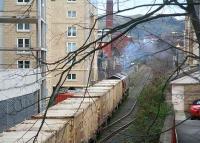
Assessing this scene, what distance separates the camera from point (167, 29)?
6996 mm

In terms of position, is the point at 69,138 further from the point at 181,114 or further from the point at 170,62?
the point at 181,114

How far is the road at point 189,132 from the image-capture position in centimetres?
1802

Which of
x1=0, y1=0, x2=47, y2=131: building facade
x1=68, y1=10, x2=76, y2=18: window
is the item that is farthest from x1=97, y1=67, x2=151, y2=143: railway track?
x1=68, y1=10, x2=76, y2=18: window

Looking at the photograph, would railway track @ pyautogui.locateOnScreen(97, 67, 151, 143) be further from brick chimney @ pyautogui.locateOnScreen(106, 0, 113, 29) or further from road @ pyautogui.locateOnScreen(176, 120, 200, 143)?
brick chimney @ pyautogui.locateOnScreen(106, 0, 113, 29)

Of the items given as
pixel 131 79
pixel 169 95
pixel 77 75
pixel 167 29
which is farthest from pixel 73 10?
pixel 167 29

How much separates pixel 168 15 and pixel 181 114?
22.6m

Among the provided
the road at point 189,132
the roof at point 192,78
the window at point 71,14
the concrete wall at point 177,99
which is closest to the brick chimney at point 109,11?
the roof at point 192,78

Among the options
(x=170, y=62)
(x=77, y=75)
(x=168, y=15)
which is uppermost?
(x=168, y=15)

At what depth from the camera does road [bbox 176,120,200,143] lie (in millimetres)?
18016

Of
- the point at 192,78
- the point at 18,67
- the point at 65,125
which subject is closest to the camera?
the point at 192,78

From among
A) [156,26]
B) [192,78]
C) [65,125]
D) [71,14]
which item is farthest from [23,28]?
[192,78]

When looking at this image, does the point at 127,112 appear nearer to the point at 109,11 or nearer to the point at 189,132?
the point at 189,132

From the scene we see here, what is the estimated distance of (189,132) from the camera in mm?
19703

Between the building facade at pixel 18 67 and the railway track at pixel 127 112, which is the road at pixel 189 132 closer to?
the railway track at pixel 127 112
